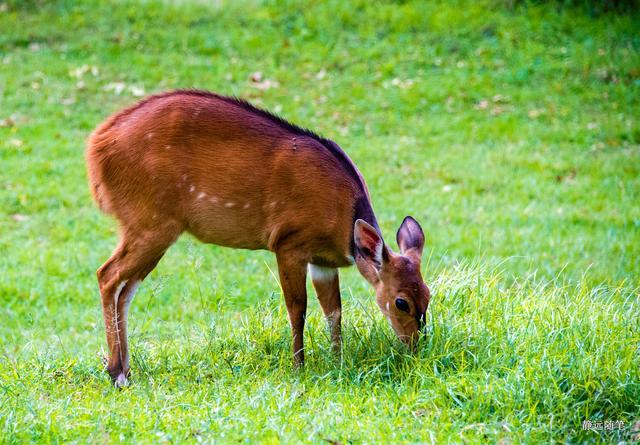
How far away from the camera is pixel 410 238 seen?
5.51 metres

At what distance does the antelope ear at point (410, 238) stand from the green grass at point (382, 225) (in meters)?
0.44

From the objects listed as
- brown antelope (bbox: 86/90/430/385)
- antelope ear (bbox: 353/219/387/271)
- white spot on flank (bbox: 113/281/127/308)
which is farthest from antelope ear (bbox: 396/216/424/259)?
white spot on flank (bbox: 113/281/127/308)

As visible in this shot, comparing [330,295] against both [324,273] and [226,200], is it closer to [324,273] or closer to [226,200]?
[324,273]

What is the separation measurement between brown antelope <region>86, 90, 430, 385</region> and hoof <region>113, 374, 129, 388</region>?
0.01 meters

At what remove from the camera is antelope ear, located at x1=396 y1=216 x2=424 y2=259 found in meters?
5.46

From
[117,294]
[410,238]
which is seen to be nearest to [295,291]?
[410,238]

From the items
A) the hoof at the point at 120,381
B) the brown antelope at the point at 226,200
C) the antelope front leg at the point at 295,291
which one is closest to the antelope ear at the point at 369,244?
the brown antelope at the point at 226,200

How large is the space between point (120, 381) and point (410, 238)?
6.10ft

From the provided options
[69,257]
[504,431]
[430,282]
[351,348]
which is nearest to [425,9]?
[69,257]

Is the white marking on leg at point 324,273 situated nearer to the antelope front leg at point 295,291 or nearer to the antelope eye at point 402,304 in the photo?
the antelope front leg at point 295,291

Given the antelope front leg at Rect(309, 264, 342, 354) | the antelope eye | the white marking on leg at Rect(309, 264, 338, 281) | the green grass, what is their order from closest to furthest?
the green grass < the antelope eye < the antelope front leg at Rect(309, 264, 342, 354) < the white marking on leg at Rect(309, 264, 338, 281)

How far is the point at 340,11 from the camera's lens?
52.4 ft

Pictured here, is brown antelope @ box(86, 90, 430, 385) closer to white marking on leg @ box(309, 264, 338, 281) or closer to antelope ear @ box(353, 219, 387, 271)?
antelope ear @ box(353, 219, 387, 271)

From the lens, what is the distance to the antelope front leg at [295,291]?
539 cm
